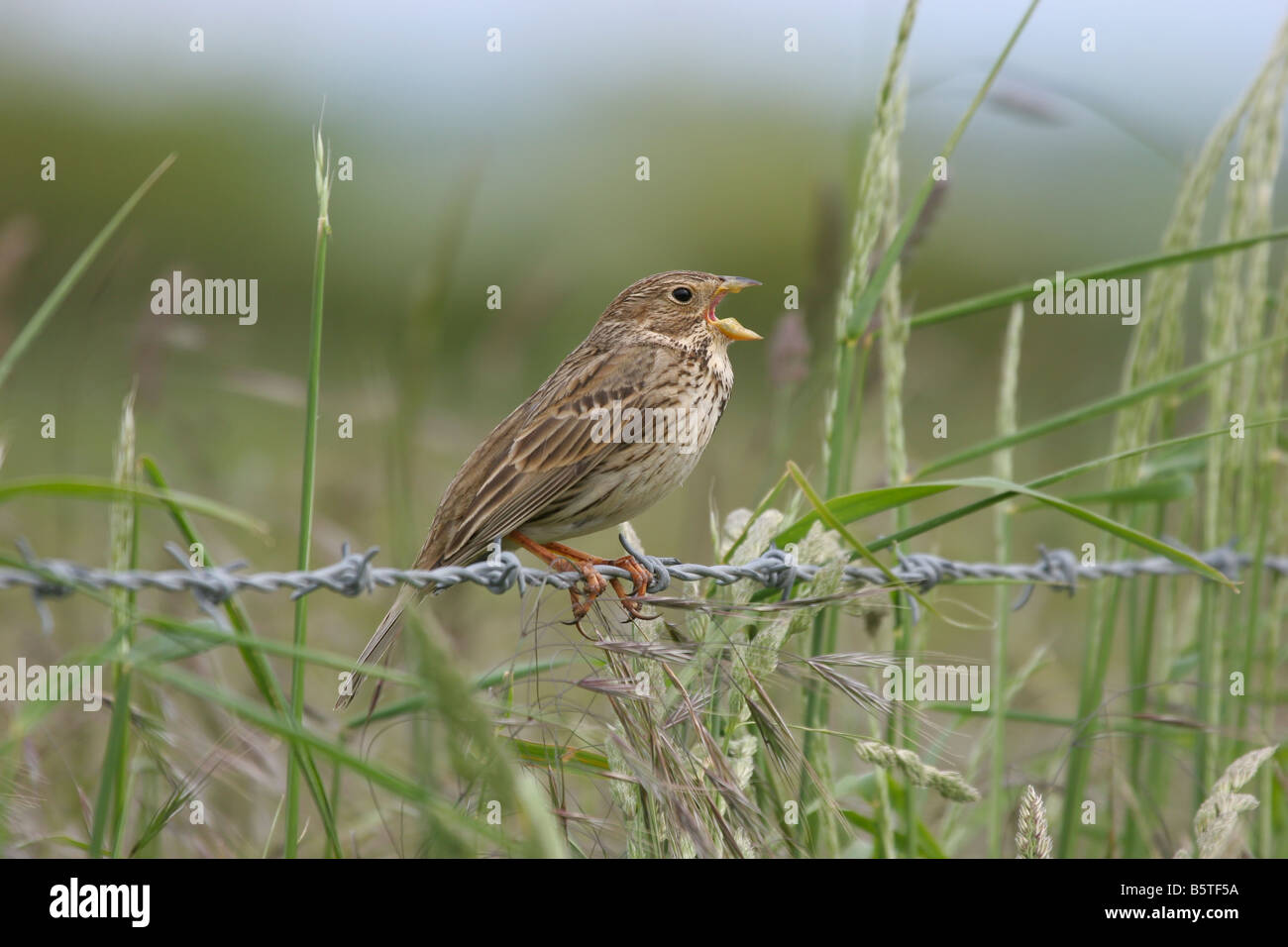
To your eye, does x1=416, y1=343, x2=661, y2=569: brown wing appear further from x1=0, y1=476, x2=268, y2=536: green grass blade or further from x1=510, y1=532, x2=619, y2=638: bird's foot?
x1=0, y1=476, x2=268, y2=536: green grass blade

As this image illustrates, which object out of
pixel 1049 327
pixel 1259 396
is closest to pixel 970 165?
pixel 1049 327

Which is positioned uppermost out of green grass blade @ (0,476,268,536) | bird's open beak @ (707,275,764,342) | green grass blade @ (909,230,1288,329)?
bird's open beak @ (707,275,764,342)

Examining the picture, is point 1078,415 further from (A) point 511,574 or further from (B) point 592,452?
(A) point 511,574

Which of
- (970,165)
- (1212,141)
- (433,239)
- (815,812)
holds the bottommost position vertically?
(815,812)

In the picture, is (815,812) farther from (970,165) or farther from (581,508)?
(970,165)

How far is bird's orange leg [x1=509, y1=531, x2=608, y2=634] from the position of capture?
3.12m

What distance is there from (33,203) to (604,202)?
24.9ft

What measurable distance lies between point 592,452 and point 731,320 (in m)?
0.87

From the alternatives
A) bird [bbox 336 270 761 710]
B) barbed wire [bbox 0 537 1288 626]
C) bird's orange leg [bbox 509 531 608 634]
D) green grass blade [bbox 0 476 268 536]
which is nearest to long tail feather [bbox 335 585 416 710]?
barbed wire [bbox 0 537 1288 626]

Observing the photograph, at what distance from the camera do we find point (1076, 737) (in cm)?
350

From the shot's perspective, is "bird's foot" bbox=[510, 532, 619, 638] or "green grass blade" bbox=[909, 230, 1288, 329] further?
"bird's foot" bbox=[510, 532, 619, 638]

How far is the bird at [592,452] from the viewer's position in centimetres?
379

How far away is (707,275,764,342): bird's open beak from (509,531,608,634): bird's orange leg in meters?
0.99

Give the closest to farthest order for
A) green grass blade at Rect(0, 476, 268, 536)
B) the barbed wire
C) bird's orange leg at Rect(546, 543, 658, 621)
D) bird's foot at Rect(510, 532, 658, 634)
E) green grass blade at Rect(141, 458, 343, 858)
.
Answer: green grass blade at Rect(0, 476, 268, 536), the barbed wire, green grass blade at Rect(141, 458, 343, 858), bird's foot at Rect(510, 532, 658, 634), bird's orange leg at Rect(546, 543, 658, 621)
